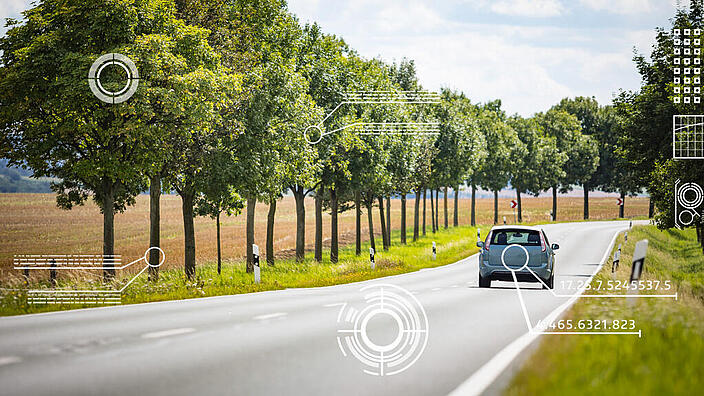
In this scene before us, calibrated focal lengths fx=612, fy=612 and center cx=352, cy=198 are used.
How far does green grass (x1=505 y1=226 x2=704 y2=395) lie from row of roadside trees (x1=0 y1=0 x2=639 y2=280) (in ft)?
45.5

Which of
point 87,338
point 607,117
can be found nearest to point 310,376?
point 87,338

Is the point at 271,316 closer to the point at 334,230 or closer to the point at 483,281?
the point at 483,281

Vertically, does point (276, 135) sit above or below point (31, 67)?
below

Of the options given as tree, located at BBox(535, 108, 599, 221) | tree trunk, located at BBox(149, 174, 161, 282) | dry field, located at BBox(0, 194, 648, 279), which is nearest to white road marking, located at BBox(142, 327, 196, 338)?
tree trunk, located at BBox(149, 174, 161, 282)

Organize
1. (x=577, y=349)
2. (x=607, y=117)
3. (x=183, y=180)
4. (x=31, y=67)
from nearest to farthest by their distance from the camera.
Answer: (x=577, y=349) → (x=31, y=67) → (x=183, y=180) → (x=607, y=117)

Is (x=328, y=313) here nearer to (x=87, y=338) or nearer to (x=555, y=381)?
(x=87, y=338)

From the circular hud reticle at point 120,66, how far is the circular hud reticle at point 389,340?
32.5 ft

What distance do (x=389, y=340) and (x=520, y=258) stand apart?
9.15 m

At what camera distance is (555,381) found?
5.86 m

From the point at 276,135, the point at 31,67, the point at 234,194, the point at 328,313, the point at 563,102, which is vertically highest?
the point at 563,102

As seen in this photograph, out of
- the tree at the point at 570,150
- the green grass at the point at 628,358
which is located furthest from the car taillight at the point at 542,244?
the tree at the point at 570,150

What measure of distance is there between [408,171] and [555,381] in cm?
3314
